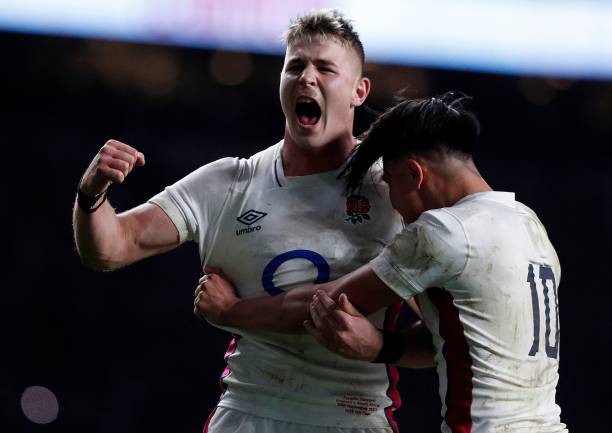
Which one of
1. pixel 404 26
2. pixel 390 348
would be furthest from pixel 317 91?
pixel 404 26

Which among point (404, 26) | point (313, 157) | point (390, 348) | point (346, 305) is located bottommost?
point (390, 348)

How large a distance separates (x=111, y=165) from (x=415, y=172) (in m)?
0.84

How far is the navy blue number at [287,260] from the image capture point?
292cm

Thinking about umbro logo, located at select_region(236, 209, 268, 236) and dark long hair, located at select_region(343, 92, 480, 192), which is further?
umbro logo, located at select_region(236, 209, 268, 236)

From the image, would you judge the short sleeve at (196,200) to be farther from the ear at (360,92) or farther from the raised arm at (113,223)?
the ear at (360,92)

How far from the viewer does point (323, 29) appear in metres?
3.17

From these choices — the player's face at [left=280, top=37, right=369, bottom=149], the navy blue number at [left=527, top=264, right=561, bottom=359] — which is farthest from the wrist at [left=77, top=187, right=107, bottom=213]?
the navy blue number at [left=527, top=264, right=561, bottom=359]

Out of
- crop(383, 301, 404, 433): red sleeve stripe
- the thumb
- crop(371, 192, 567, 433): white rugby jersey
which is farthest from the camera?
crop(383, 301, 404, 433): red sleeve stripe

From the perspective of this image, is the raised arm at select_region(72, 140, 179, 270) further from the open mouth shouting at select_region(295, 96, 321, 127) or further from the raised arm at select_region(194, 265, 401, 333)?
the open mouth shouting at select_region(295, 96, 321, 127)

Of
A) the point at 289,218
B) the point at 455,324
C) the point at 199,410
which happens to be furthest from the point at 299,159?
the point at 199,410

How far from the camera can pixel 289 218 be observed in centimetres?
301

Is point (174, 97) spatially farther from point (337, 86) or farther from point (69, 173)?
point (337, 86)

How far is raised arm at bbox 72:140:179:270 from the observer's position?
8.96ft

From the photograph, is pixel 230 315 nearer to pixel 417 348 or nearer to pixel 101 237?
pixel 101 237
